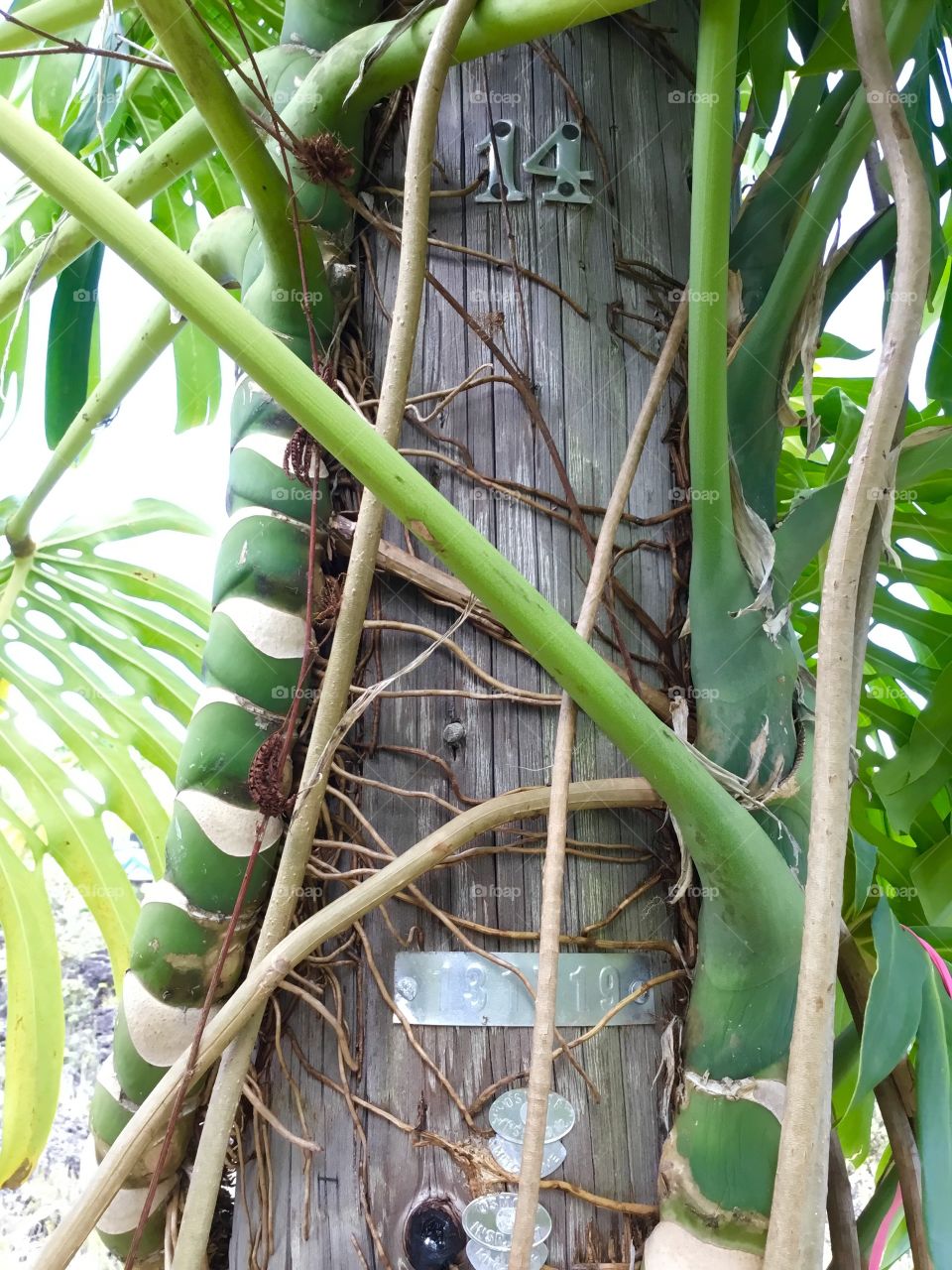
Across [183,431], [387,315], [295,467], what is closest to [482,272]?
[387,315]

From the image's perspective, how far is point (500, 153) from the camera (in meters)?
0.82

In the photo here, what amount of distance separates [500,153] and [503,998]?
0.65m

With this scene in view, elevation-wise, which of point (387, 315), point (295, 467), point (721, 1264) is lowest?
point (721, 1264)

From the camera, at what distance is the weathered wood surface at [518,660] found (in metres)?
0.67

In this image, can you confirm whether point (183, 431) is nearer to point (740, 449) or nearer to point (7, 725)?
point (7, 725)

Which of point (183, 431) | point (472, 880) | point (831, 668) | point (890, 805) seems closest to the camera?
point (831, 668)

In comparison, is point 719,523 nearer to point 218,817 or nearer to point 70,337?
point 218,817

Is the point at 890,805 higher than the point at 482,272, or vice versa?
the point at 482,272

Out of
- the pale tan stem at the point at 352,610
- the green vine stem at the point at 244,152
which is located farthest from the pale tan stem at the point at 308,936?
the green vine stem at the point at 244,152

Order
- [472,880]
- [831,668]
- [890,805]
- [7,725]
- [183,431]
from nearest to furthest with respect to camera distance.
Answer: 1. [831,668]
2. [472,880]
3. [890,805]
4. [7,725]
5. [183,431]

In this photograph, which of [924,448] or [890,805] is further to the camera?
[890,805]

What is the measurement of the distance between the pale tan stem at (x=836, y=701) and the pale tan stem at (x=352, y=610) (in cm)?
27

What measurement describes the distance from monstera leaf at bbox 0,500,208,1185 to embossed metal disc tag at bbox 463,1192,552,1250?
35.8 inches

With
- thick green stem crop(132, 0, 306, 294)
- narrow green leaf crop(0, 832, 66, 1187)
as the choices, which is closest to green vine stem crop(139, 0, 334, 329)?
thick green stem crop(132, 0, 306, 294)
